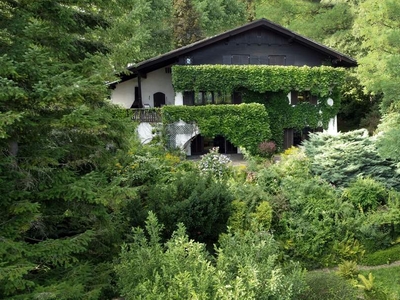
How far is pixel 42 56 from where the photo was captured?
494 cm

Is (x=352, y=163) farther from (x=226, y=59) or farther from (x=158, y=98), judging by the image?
(x=158, y=98)

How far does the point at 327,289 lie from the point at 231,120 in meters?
13.0

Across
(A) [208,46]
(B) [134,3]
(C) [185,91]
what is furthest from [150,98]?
(B) [134,3]

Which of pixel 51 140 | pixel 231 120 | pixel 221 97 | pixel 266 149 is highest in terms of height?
pixel 221 97

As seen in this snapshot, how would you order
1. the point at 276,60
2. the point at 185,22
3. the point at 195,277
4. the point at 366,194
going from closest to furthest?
the point at 195,277 → the point at 366,194 → the point at 276,60 → the point at 185,22

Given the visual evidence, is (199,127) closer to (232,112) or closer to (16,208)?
(232,112)

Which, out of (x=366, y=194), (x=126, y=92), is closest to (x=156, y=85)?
(x=126, y=92)

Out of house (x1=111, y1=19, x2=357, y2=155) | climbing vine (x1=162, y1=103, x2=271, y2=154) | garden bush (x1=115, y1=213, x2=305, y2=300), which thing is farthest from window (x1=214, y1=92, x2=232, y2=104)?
garden bush (x1=115, y1=213, x2=305, y2=300)

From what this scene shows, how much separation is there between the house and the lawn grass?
36.4 ft

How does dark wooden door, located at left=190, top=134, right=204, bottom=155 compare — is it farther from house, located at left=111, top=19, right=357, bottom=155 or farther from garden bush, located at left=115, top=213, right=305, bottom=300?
garden bush, located at left=115, top=213, right=305, bottom=300

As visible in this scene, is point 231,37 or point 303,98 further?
point 303,98

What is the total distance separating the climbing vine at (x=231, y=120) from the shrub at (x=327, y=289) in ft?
40.9

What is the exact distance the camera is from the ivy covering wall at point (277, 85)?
19.5 m

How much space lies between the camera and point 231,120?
62.7 feet
